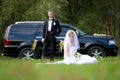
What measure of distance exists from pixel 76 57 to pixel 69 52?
279mm

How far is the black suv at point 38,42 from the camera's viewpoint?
22.3m

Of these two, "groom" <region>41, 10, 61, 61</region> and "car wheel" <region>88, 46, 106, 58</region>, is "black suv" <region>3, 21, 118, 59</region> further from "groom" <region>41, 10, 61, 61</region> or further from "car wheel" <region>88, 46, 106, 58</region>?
"groom" <region>41, 10, 61, 61</region>

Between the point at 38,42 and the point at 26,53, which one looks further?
the point at 38,42

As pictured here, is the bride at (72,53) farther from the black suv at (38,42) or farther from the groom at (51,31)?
the black suv at (38,42)

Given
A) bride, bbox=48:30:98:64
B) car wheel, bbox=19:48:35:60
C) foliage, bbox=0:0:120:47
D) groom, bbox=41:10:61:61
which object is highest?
foliage, bbox=0:0:120:47

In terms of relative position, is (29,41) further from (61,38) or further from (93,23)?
(93,23)

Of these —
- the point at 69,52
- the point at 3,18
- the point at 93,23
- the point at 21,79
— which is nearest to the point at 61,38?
the point at 69,52

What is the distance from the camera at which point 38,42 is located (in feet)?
73.6

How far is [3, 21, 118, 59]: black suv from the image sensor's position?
2230 cm

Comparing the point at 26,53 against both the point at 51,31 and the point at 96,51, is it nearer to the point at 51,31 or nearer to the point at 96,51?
the point at 96,51

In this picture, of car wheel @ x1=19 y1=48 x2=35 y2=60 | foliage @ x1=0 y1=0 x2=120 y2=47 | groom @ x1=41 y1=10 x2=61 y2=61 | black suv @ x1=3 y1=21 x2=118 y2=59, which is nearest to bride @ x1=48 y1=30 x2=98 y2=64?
groom @ x1=41 y1=10 x2=61 y2=61

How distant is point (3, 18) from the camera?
3083 cm

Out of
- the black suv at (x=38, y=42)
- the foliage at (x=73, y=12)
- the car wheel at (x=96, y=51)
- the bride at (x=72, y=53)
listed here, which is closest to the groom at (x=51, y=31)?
the bride at (x=72, y=53)

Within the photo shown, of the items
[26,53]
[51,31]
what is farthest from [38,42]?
[51,31]
